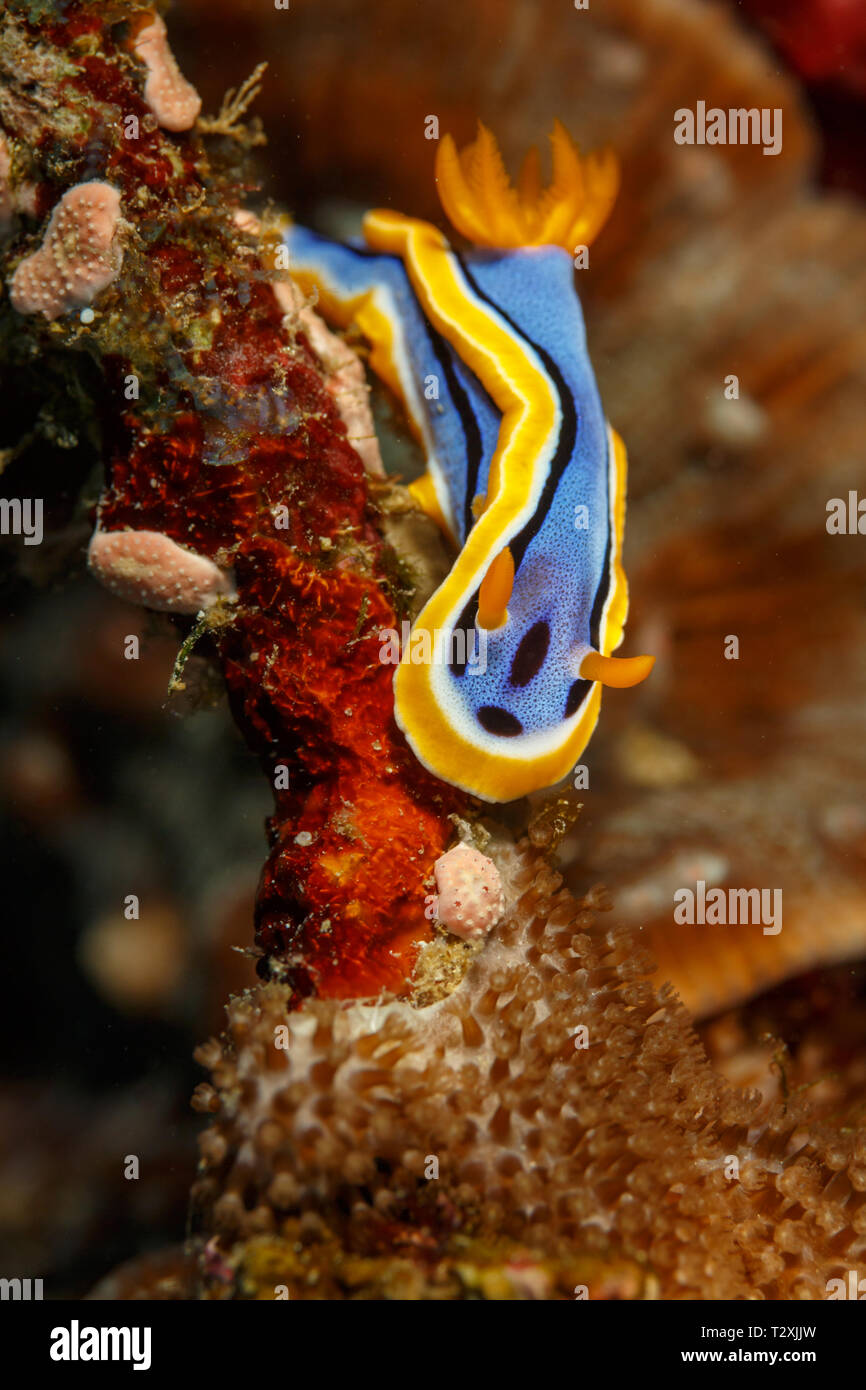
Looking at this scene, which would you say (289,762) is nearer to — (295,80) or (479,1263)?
(479,1263)

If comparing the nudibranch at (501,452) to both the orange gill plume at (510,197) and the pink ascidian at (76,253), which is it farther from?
the pink ascidian at (76,253)

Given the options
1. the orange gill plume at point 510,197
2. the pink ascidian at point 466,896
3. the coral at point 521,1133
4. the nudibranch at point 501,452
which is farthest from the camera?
the orange gill plume at point 510,197

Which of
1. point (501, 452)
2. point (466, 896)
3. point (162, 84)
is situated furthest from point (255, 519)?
point (162, 84)

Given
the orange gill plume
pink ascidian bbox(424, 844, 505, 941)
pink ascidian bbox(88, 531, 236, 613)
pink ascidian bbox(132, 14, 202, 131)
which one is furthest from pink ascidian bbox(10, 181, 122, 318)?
pink ascidian bbox(424, 844, 505, 941)

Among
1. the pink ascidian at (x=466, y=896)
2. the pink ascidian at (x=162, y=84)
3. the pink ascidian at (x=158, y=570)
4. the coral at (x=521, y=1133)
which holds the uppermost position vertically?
the pink ascidian at (x=162, y=84)

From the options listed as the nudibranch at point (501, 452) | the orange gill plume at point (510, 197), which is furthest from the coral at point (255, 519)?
the orange gill plume at point (510, 197)

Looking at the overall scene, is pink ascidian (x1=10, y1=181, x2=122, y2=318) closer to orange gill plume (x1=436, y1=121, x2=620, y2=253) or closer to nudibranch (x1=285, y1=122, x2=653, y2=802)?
nudibranch (x1=285, y1=122, x2=653, y2=802)

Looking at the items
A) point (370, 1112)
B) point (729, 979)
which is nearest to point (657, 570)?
point (729, 979)
